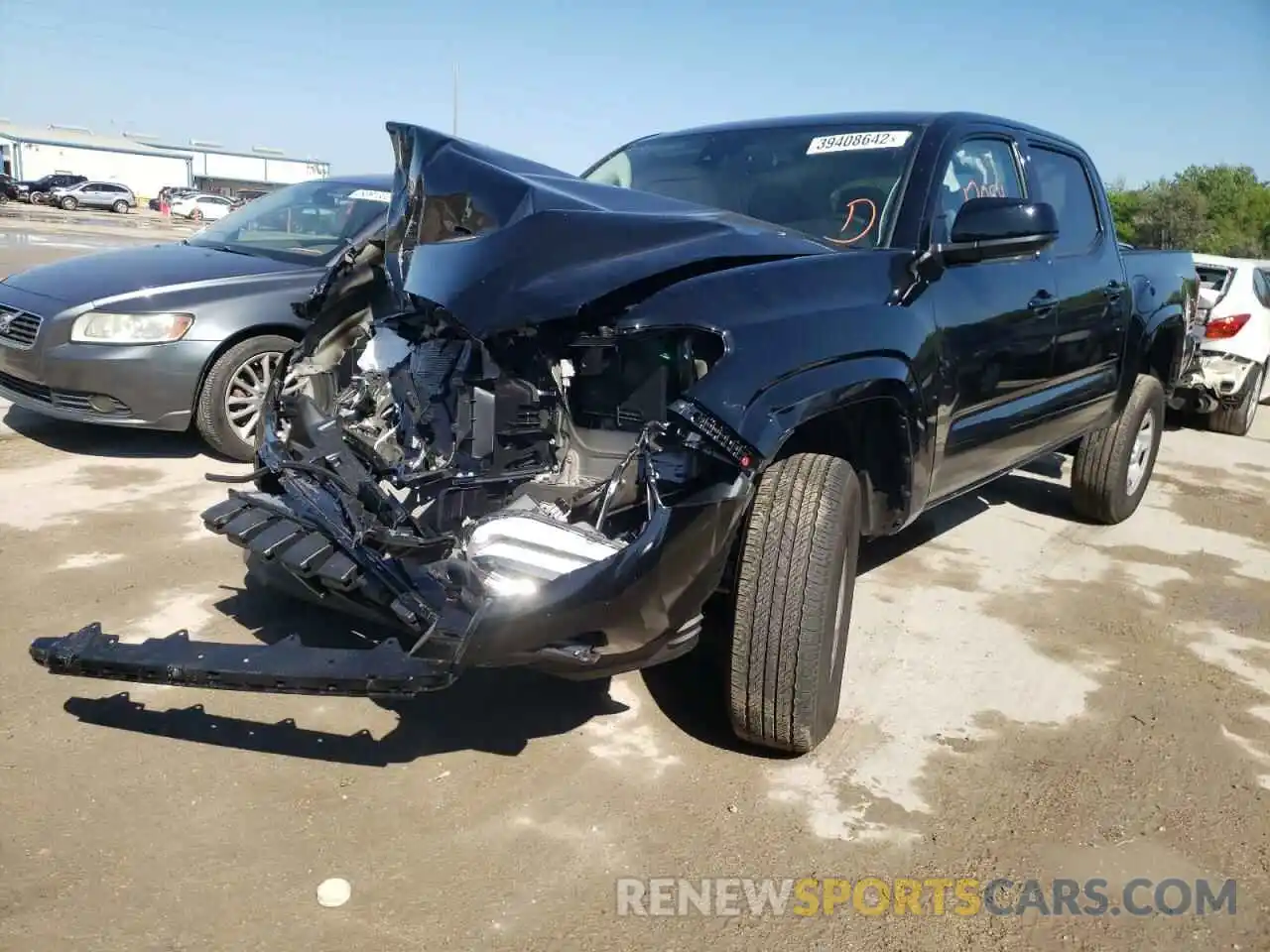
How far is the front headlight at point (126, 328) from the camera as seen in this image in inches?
203

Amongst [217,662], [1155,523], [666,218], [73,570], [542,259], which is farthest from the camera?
[1155,523]

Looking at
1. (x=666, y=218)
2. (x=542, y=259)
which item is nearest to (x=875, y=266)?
(x=666, y=218)

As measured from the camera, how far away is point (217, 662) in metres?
2.48

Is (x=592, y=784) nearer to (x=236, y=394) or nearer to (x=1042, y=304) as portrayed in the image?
(x=1042, y=304)

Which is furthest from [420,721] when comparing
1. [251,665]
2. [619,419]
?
[619,419]

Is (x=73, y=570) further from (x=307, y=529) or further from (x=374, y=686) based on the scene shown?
(x=374, y=686)

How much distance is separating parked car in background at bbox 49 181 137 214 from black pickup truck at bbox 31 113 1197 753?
47348 millimetres

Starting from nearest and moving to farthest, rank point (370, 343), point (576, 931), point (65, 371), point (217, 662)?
point (576, 931) < point (217, 662) < point (370, 343) < point (65, 371)

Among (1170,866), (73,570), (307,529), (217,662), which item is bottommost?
(1170,866)

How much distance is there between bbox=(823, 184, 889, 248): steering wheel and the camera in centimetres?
348

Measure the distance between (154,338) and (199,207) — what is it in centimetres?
4415

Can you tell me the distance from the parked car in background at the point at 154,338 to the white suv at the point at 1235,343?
733cm

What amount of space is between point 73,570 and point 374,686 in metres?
2.37

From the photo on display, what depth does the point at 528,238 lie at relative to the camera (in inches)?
110
